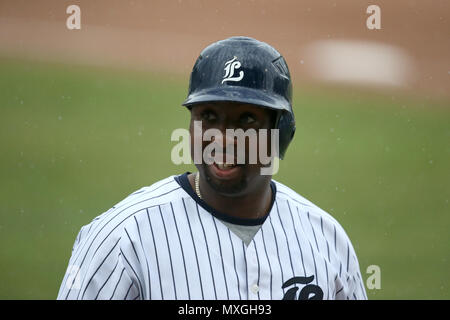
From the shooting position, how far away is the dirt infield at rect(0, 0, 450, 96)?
7129mm

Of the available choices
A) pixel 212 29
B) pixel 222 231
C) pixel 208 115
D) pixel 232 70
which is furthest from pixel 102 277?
pixel 212 29

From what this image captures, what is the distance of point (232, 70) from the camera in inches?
63.0

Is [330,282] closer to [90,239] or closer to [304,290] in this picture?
[304,290]

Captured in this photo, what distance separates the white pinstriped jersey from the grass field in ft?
→ 9.01

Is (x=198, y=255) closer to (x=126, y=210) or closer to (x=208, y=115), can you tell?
(x=126, y=210)

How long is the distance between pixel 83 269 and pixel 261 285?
0.42 m

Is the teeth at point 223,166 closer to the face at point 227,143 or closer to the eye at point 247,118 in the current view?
the face at point 227,143

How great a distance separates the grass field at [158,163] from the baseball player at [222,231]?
9.04ft

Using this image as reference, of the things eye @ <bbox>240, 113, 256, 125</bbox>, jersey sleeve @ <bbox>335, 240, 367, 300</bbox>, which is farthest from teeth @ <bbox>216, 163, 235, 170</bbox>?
jersey sleeve @ <bbox>335, 240, 367, 300</bbox>

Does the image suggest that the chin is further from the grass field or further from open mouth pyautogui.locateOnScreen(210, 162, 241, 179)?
the grass field

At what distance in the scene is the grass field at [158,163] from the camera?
4.84 m

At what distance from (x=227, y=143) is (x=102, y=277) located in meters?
0.41
